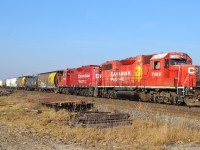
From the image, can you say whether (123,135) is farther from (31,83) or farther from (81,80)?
(31,83)

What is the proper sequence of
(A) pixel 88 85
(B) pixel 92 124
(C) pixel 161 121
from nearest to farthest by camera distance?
1. (B) pixel 92 124
2. (C) pixel 161 121
3. (A) pixel 88 85

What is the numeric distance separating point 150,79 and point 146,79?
52cm

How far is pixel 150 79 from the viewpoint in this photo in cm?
2280

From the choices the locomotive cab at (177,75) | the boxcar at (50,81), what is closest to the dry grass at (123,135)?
the locomotive cab at (177,75)

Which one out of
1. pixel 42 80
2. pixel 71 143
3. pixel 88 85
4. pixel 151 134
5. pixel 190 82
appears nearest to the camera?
pixel 71 143

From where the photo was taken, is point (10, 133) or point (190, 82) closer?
point (10, 133)

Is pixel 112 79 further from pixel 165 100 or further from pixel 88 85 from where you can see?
pixel 165 100

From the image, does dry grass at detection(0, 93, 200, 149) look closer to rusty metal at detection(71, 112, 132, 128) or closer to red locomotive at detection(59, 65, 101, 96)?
rusty metal at detection(71, 112, 132, 128)

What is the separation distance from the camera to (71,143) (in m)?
8.05

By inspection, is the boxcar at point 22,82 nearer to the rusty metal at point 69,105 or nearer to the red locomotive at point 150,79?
the red locomotive at point 150,79

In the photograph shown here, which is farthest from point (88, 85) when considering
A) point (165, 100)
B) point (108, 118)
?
point (108, 118)

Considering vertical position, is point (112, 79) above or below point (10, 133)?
above

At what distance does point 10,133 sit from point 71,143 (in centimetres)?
228

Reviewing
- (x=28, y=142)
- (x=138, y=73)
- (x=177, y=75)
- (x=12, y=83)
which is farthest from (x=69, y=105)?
(x=12, y=83)
